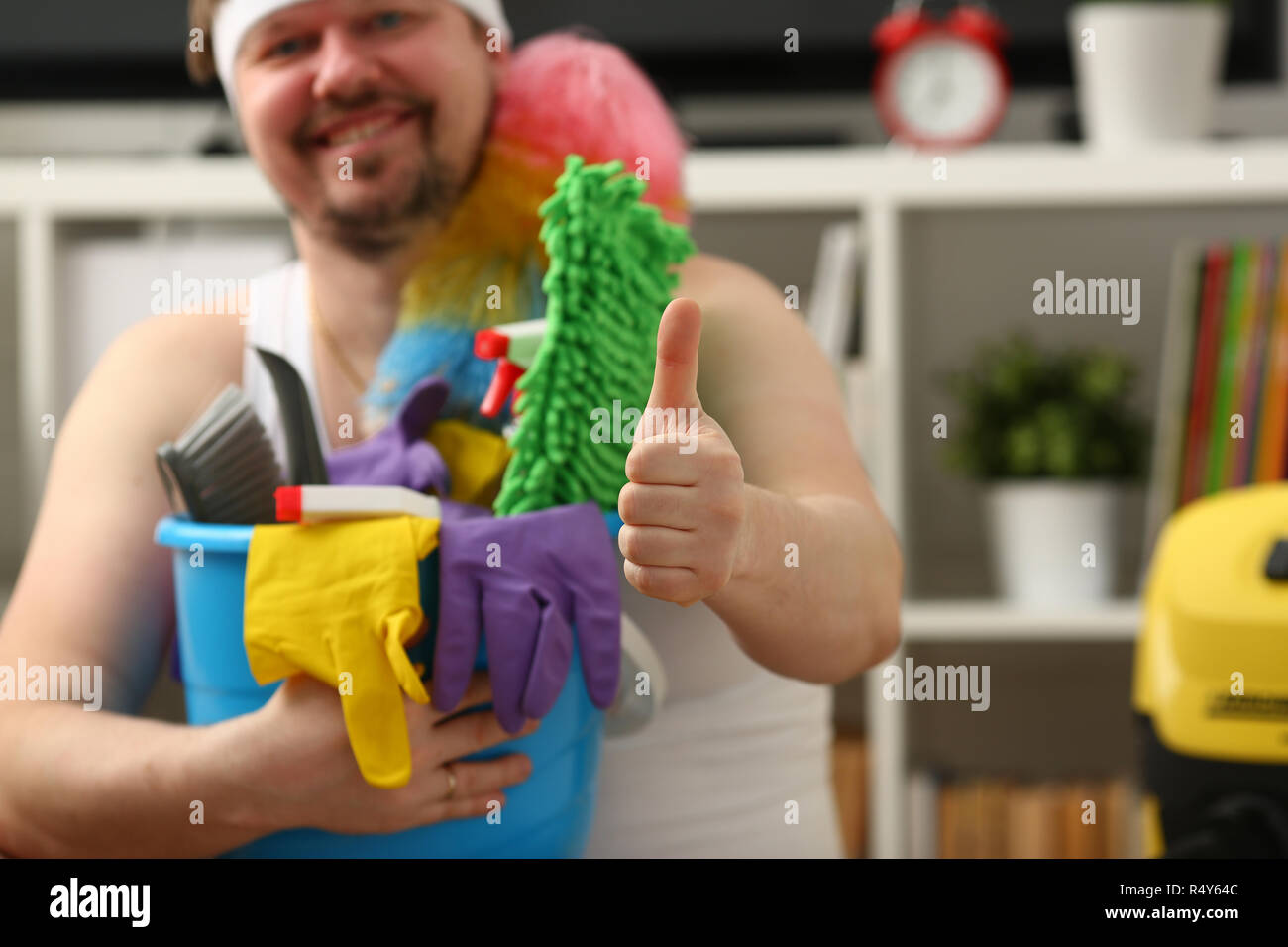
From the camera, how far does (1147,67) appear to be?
99cm

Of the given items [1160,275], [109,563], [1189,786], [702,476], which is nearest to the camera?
[702,476]

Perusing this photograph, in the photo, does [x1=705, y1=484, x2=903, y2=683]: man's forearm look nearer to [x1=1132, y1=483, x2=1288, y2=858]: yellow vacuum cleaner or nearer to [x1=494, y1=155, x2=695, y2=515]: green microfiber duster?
[x1=494, y1=155, x2=695, y2=515]: green microfiber duster

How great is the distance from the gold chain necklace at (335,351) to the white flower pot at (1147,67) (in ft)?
2.52

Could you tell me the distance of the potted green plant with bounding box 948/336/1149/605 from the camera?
1017mm

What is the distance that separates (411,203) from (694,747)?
27 centimetres

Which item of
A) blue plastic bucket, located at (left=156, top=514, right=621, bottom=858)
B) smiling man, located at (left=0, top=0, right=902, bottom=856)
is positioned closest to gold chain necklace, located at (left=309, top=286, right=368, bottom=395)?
smiling man, located at (left=0, top=0, right=902, bottom=856)

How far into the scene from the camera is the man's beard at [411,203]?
47cm

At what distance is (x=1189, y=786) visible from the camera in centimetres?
62

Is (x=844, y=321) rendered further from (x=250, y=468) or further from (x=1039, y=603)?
(x=250, y=468)

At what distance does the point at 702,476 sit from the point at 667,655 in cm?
19

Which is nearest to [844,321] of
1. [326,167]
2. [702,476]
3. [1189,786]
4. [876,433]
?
[876,433]

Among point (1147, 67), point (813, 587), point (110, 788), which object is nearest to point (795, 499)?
point (813, 587)

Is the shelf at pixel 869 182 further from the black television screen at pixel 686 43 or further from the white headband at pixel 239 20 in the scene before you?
the white headband at pixel 239 20

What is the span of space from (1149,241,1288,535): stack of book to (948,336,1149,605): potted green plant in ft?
0.17
